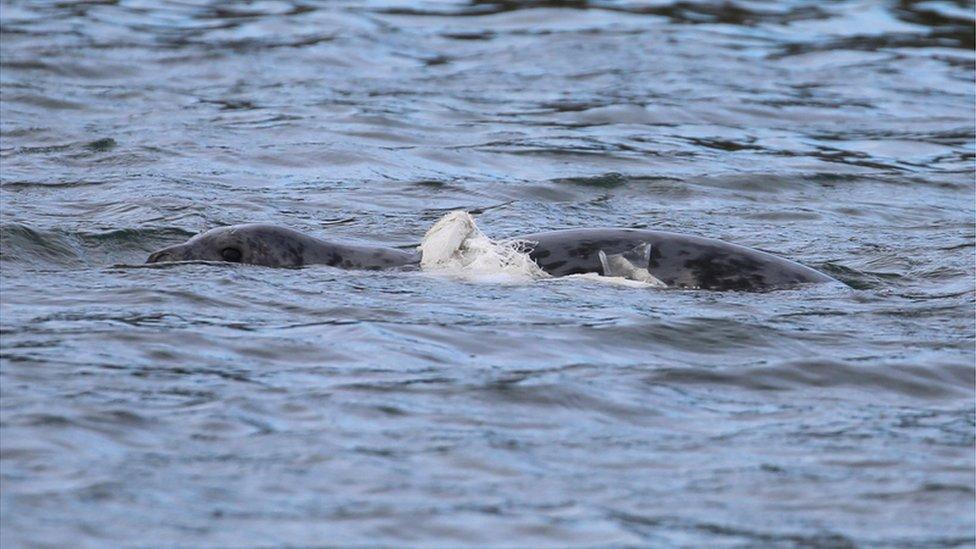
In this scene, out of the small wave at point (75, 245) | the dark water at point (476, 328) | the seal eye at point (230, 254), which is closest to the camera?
the dark water at point (476, 328)

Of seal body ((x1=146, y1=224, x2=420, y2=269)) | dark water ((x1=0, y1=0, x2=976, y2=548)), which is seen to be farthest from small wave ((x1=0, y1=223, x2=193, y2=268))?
seal body ((x1=146, y1=224, x2=420, y2=269))

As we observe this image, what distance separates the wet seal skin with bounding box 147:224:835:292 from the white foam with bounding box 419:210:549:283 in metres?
0.07

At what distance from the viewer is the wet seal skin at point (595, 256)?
24.4ft

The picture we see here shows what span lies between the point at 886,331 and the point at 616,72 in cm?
852

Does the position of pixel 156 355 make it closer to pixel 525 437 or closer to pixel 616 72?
pixel 525 437

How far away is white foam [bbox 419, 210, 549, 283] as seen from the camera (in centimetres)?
752

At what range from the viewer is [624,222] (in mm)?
9867

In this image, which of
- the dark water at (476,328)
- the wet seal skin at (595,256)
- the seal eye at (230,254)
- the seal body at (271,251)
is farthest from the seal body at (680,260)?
the seal eye at (230,254)

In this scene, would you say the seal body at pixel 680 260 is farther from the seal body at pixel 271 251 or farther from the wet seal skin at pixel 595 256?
the seal body at pixel 271 251

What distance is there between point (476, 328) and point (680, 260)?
1.15 m

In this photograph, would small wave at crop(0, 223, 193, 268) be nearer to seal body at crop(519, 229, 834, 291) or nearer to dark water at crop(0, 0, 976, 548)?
dark water at crop(0, 0, 976, 548)

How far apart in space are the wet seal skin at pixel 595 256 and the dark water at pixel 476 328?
0.14 meters

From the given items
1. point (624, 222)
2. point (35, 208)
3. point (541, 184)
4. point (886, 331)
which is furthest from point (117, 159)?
point (886, 331)

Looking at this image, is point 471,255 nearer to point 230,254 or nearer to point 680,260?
point 680,260
